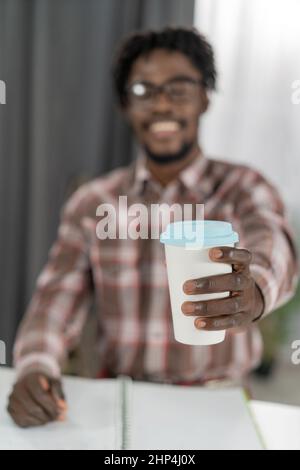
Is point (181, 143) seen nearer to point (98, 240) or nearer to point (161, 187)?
point (161, 187)

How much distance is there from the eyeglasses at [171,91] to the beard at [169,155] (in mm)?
83

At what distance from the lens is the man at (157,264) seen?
476 mm

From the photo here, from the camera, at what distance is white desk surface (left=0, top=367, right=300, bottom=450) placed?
560 millimetres

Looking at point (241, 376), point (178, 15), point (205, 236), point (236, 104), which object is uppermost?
point (178, 15)

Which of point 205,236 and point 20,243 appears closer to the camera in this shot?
point 205,236

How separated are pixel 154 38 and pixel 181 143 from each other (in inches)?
6.8

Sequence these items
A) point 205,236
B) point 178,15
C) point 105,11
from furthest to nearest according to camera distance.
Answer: point 105,11
point 178,15
point 205,236

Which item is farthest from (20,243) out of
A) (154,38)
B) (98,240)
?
(154,38)

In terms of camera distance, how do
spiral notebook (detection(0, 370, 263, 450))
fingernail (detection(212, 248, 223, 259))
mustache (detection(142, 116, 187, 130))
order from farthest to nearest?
mustache (detection(142, 116, 187, 130)), spiral notebook (detection(0, 370, 263, 450)), fingernail (detection(212, 248, 223, 259))

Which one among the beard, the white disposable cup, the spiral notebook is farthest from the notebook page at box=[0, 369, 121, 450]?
the beard

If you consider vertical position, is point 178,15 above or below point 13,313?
above

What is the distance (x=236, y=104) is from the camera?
935 mm

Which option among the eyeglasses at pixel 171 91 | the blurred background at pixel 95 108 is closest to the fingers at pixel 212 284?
the blurred background at pixel 95 108

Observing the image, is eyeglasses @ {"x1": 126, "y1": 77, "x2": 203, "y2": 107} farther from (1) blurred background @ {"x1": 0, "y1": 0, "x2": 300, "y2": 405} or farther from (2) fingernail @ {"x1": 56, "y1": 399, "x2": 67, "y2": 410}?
(2) fingernail @ {"x1": 56, "y1": 399, "x2": 67, "y2": 410}
